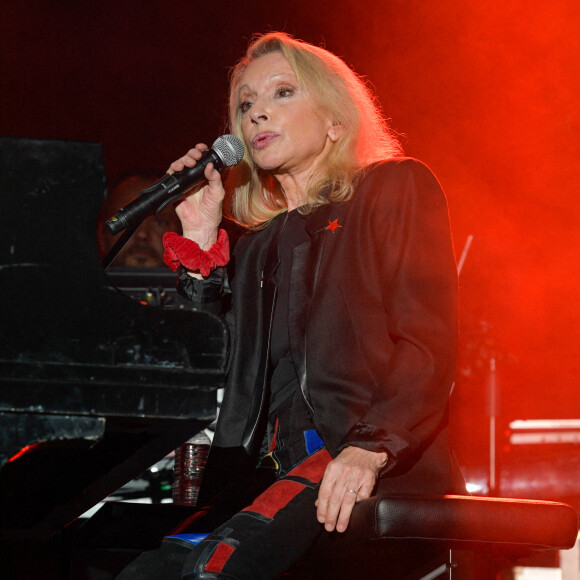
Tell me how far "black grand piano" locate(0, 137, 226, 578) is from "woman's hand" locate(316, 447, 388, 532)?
324 millimetres

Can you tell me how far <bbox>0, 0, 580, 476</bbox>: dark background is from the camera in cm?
362

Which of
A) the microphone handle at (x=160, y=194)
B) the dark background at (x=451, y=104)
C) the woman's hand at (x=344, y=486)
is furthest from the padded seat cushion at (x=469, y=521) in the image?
the dark background at (x=451, y=104)

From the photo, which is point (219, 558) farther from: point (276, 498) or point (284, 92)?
point (284, 92)

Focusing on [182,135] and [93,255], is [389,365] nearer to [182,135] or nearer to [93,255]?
[93,255]

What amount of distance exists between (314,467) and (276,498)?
12cm

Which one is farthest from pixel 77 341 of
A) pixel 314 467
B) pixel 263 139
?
pixel 263 139

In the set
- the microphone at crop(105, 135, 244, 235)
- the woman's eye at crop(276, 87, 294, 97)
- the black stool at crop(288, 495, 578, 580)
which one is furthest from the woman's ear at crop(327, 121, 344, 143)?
the black stool at crop(288, 495, 578, 580)

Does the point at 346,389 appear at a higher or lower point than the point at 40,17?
lower

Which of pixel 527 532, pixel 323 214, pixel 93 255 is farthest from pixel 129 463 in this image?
pixel 323 214

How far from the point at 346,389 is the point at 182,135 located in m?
2.87

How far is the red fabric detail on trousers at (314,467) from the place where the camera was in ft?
4.86

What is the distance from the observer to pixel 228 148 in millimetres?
1905

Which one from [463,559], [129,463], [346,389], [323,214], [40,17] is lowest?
[463,559]

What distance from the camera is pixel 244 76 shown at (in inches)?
81.0
